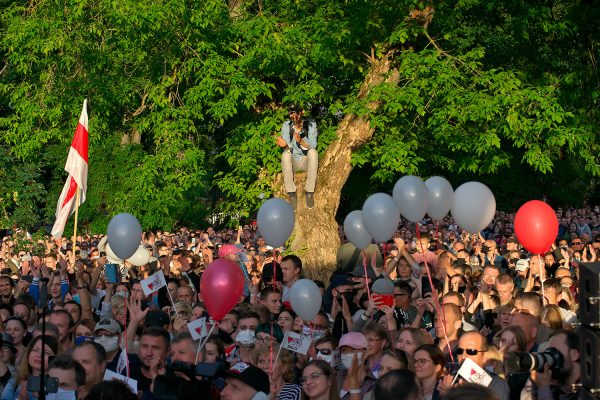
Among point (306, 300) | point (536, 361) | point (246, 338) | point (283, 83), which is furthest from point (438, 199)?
point (283, 83)

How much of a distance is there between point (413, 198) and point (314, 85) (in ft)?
27.6

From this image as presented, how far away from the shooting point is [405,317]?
10.8m

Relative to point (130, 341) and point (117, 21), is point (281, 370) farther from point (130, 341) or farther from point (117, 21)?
point (117, 21)

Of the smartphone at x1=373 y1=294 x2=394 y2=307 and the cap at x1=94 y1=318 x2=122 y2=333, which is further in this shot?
the smartphone at x1=373 y1=294 x2=394 y2=307

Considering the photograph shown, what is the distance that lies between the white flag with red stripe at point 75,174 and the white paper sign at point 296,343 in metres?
7.94

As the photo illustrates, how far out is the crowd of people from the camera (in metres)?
6.66

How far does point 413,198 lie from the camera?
1169cm

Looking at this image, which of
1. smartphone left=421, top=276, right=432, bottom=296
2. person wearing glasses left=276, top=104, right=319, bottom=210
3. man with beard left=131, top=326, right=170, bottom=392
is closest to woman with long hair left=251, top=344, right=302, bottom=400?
man with beard left=131, top=326, right=170, bottom=392

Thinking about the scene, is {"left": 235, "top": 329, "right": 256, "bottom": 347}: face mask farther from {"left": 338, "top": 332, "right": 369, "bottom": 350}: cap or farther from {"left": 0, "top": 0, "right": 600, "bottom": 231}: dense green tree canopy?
{"left": 0, "top": 0, "right": 600, "bottom": 231}: dense green tree canopy

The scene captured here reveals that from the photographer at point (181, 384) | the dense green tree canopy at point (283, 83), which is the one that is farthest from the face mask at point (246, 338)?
the dense green tree canopy at point (283, 83)

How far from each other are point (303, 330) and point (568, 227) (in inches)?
782

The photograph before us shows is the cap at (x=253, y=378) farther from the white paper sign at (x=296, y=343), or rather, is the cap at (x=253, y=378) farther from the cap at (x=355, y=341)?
the white paper sign at (x=296, y=343)

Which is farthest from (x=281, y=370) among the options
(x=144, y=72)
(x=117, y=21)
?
(x=144, y=72)

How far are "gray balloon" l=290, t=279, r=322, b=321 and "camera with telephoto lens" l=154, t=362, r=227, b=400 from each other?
4.26 m
